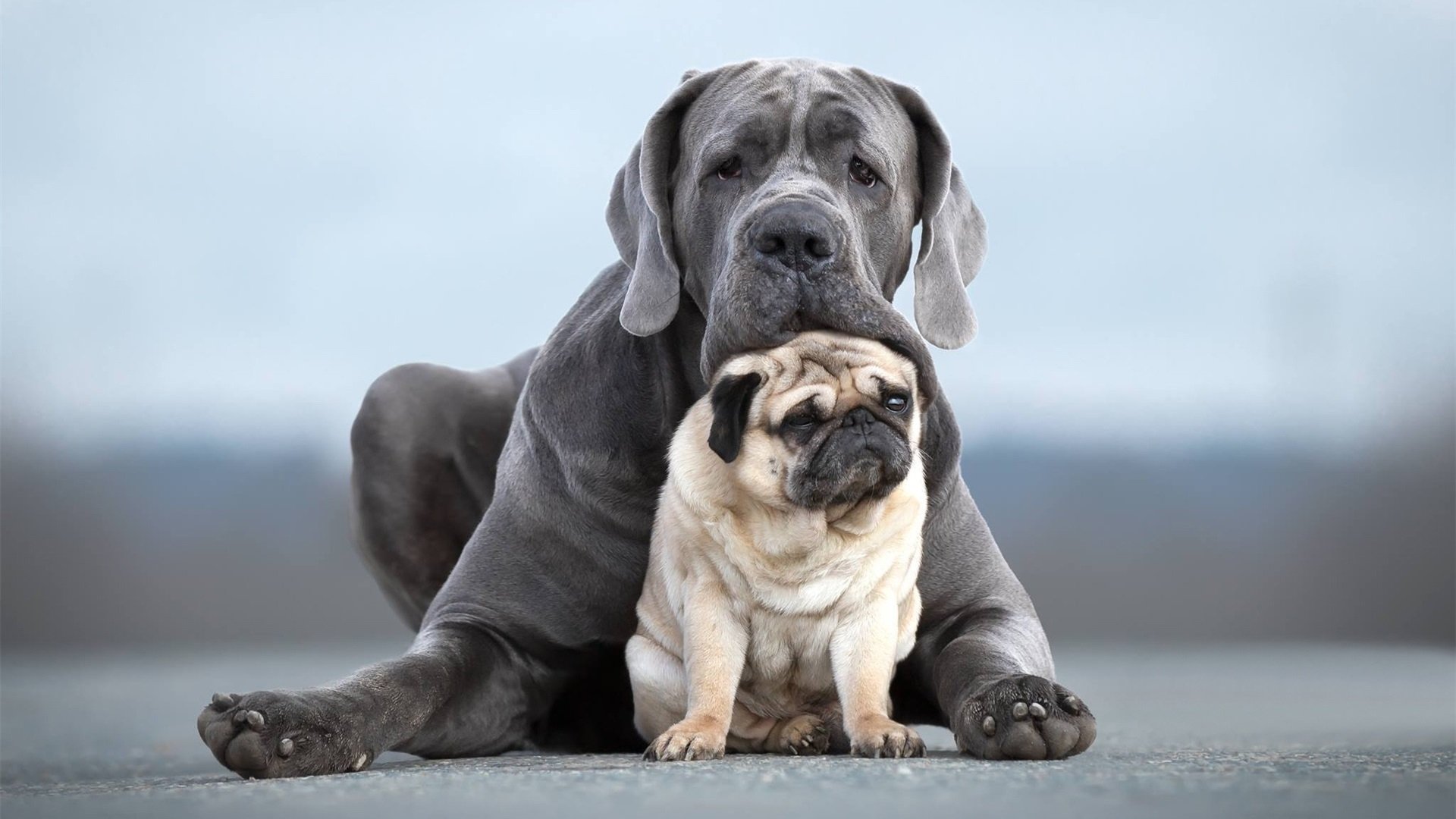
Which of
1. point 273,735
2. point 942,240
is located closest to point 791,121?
point 942,240

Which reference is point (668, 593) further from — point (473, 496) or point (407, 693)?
point (473, 496)

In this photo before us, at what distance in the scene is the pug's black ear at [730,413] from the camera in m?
3.32

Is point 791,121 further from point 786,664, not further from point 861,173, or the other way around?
point 786,664

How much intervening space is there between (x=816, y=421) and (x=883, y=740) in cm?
69

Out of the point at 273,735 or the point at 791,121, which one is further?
the point at 791,121

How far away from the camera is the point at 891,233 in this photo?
3822 mm

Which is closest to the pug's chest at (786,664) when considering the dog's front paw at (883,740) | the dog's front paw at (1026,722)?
the dog's front paw at (883,740)

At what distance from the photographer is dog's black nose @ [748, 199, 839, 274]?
3336 mm

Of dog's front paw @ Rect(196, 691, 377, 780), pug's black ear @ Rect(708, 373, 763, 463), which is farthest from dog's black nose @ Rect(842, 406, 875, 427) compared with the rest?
dog's front paw @ Rect(196, 691, 377, 780)

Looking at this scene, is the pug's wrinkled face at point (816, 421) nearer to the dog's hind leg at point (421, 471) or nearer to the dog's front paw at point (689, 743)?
the dog's front paw at point (689, 743)

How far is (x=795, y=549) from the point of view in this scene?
11.0ft

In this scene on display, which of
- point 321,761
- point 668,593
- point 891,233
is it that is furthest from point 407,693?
point 891,233

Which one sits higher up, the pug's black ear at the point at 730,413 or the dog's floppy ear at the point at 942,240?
the dog's floppy ear at the point at 942,240

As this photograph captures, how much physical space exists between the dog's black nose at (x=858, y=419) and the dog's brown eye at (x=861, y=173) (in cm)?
76
